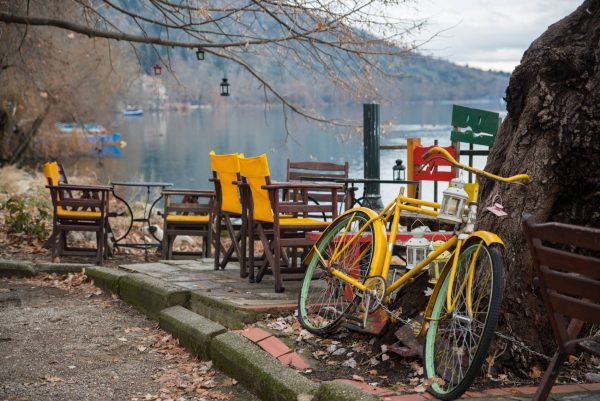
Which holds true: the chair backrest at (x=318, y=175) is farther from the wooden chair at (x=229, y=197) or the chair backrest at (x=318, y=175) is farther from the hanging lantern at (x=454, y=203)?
the hanging lantern at (x=454, y=203)

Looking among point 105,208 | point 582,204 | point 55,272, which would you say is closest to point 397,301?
point 582,204

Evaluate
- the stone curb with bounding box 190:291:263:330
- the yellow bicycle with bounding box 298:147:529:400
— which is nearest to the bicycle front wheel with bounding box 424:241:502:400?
the yellow bicycle with bounding box 298:147:529:400

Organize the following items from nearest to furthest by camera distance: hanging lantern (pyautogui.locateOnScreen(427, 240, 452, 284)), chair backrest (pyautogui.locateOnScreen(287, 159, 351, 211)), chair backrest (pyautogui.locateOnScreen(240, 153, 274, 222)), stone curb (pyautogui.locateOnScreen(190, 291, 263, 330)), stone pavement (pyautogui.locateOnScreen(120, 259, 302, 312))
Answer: hanging lantern (pyautogui.locateOnScreen(427, 240, 452, 284)), stone curb (pyautogui.locateOnScreen(190, 291, 263, 330)), stone pavement (pyautogui.locateOnScreen(120, 259, 302, 312)), chair backrest (pyautogui.locateOnScreen(240, 153, 274, 222)), chair backrest (pyautogui.locateOnScreen(287, 159, 351, 211))

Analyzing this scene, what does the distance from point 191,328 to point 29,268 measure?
155 inches

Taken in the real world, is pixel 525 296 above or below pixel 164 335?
above

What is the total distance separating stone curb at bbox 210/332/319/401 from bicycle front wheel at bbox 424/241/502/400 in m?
Answer: 0.65

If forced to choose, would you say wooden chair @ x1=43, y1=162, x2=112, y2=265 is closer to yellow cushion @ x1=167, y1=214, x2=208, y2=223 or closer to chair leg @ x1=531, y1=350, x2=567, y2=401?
yellow cushion @ x1=167, y1=214, x2=208, y2=223

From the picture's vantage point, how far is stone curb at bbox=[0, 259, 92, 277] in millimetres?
9555

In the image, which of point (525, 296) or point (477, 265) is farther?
point (525, 296)

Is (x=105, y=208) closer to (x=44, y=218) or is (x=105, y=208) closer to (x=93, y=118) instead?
(x=44, y=218)

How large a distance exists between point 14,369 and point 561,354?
149 inches

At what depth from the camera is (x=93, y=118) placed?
37438 millimetres

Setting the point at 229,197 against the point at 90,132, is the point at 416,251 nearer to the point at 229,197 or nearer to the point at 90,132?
the point at 229,197

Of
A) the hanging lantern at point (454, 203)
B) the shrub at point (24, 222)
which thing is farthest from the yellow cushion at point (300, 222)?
the shrub at point (24, 222)
